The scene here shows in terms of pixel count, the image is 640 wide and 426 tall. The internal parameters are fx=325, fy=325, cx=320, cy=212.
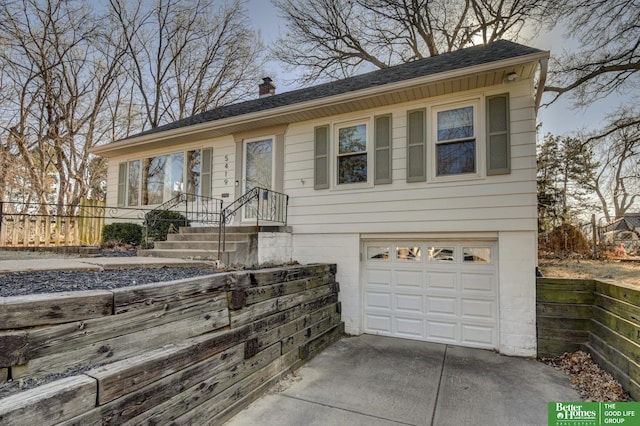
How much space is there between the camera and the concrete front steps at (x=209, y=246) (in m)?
5.92

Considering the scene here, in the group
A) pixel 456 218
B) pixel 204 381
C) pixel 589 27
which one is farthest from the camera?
pixel 589 27

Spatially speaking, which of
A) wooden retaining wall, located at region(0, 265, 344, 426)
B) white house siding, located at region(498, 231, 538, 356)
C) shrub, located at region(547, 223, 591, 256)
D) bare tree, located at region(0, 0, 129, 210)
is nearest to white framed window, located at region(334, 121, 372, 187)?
white house siding, located at region(498, 231, 538, 356)

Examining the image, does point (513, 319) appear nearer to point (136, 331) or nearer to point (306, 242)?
point (306, 242)

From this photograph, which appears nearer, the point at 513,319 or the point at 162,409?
the point at 162,409

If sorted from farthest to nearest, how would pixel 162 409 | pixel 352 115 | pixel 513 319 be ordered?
pixel 352 115 → pixel 513 319 → pixel 162 409

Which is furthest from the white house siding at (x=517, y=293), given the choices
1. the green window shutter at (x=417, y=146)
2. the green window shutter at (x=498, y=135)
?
the green window shutter at (x=417, y=146)

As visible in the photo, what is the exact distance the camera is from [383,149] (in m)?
6.04

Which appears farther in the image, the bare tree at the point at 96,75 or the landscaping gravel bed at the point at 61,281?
the bare tree at the point at 96,75

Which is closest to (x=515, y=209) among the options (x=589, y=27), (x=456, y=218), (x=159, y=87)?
(x=456, y=218)

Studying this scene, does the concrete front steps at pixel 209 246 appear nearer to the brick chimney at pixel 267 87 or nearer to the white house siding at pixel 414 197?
the white house siding at pixel 414 197

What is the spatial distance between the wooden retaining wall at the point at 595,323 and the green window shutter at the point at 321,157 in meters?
4.00

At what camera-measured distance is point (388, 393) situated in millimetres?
3703

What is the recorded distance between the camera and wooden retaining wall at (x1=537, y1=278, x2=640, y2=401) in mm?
3436

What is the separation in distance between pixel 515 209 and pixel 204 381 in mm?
4804
